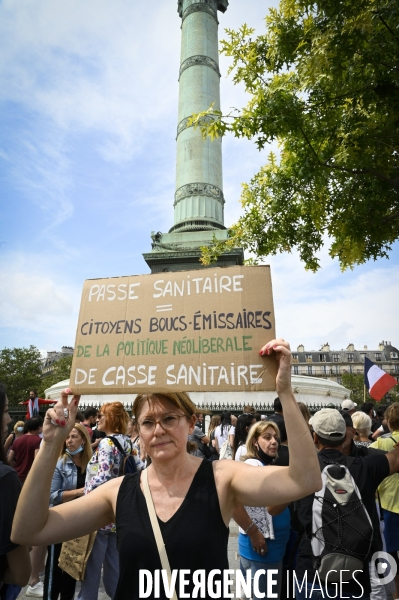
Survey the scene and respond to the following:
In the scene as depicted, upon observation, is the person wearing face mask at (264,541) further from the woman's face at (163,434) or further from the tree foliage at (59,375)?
the tree foliage at (59,375)

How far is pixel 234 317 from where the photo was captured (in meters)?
2.03

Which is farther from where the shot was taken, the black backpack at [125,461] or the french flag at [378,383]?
the french flag at [378,383]

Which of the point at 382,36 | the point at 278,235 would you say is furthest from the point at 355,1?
the point at 278,235

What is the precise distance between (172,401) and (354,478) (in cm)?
150

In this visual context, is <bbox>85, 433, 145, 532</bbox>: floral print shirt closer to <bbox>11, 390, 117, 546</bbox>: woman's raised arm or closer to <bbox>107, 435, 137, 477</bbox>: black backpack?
<bbox>107, 435, 137, 477</bbox>: black backpack

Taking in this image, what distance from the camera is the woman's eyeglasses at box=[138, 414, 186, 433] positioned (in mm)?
Answer: 1822

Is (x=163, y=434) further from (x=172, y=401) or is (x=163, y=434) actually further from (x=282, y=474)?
(x=282, y=474)

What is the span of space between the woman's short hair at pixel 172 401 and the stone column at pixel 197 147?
19.7m

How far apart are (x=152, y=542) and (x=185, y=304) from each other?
106 centimetres

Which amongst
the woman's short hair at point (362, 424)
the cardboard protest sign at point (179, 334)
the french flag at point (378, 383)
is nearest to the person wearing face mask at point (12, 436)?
the cardboard protest sign at point (179, 334)

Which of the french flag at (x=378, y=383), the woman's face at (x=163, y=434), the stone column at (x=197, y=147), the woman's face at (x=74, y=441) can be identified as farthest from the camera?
the stone column at (x=197, y=147)

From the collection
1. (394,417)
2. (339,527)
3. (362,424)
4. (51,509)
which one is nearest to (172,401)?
(51,509)

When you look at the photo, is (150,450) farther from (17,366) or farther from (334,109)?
(17,366)

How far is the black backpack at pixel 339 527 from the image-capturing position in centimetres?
238
